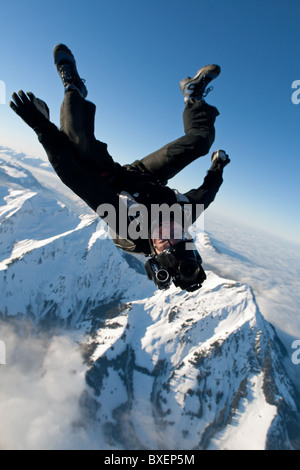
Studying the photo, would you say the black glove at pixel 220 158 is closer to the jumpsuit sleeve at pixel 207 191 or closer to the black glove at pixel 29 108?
the jumpsuit sleeve at pixel 207 191

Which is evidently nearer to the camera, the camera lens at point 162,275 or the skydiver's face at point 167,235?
the camera lens at point 162,275

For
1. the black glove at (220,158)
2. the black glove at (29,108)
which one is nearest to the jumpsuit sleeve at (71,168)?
the black glove at (29,108)

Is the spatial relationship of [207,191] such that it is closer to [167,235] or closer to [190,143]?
[190,143]

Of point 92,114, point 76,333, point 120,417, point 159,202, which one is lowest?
point 120,417

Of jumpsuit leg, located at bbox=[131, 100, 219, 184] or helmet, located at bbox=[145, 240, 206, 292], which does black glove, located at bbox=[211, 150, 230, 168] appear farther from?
helmet, located at bbox=[145, 240, 206, 292]

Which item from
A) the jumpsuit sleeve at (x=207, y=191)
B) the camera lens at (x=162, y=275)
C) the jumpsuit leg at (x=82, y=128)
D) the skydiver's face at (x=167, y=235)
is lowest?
the camera lens at (x=162, y=275)

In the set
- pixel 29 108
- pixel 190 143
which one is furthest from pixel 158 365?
pixel 29 108
